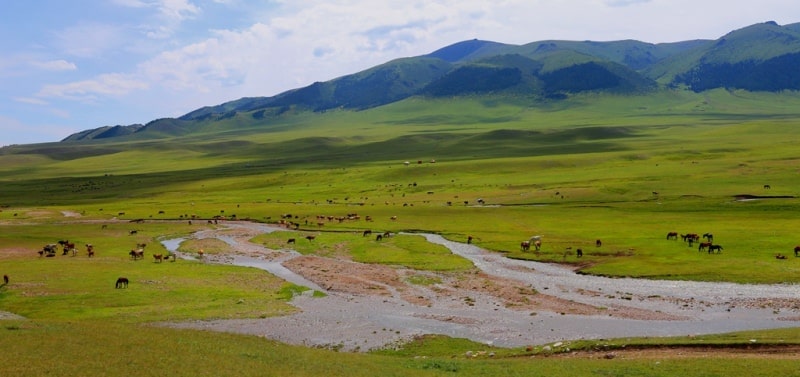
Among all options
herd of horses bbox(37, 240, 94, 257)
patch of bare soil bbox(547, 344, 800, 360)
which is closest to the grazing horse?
herd of horses bbox(37, 240, 94, 257)

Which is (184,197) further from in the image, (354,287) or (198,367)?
(198,367)

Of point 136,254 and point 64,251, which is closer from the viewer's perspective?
point 136,254

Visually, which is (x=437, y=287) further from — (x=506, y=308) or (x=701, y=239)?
(x=701, y=239)

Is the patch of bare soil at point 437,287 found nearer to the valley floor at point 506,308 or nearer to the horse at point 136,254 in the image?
the valley floor at point 506,308

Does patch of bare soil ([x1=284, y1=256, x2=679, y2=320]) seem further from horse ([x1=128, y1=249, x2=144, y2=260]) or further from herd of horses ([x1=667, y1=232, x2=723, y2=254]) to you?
herd of horses ([x1=667, y1=232, x2=723, y2=254])

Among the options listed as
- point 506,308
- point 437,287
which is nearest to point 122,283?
point 437,287

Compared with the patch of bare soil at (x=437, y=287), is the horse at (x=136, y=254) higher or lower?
higher

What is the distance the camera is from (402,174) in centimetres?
17775

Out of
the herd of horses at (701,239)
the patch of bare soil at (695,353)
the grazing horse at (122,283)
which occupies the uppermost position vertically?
the grazing horse at (122,283)

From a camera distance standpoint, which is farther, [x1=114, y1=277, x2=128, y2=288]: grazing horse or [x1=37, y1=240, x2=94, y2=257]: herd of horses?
[x1=37, y1=240, x2=94, y2=257]: herd of horses

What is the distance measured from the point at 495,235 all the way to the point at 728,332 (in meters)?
47.1

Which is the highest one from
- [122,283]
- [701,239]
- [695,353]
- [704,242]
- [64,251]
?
[64,251]

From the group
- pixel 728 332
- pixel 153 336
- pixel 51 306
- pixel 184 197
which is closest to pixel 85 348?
pixel 153 336

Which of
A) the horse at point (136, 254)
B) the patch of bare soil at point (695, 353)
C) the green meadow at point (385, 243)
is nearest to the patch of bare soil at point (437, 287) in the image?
the green meadow at point (385, 243)
